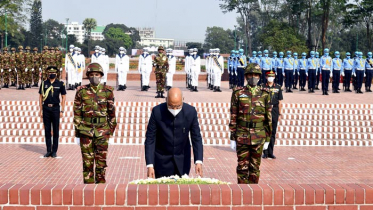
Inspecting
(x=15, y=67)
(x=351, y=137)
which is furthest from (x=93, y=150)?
(x=15, y=67)

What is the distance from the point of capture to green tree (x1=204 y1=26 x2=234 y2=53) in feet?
370

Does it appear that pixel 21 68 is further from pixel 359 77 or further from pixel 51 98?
pixel 359 77

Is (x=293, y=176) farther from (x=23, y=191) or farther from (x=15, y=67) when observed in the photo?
(x=15, y=67)

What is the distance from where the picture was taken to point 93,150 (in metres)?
6.43

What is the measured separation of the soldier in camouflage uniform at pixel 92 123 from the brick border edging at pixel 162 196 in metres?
2.54

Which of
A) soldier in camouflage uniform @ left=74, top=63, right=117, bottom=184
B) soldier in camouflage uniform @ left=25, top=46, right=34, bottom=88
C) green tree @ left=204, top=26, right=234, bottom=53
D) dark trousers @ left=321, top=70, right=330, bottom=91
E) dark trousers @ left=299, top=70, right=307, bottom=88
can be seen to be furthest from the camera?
green tree @ left=204, top=26, right=234, bottom=53

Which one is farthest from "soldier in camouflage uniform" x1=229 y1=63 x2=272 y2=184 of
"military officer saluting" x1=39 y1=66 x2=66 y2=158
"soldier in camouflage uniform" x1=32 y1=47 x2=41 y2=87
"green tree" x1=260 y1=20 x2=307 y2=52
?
"green tree" x1=260 y1=20 x2=307 y2=52

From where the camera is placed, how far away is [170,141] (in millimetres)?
5184

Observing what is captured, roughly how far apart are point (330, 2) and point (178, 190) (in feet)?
125

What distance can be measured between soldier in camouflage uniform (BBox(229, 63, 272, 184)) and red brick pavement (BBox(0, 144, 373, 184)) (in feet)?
5.76

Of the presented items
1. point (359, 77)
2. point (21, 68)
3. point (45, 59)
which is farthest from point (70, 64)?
point (359, 77)

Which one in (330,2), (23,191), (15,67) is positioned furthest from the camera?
(330,2)

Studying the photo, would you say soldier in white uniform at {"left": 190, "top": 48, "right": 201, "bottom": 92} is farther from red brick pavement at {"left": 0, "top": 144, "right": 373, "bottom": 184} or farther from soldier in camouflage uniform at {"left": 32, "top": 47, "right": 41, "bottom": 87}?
red brick pavement at {"left": 0, "top": 144, "right": 373, "bottom": 184}

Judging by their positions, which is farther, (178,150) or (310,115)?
(310,115)
